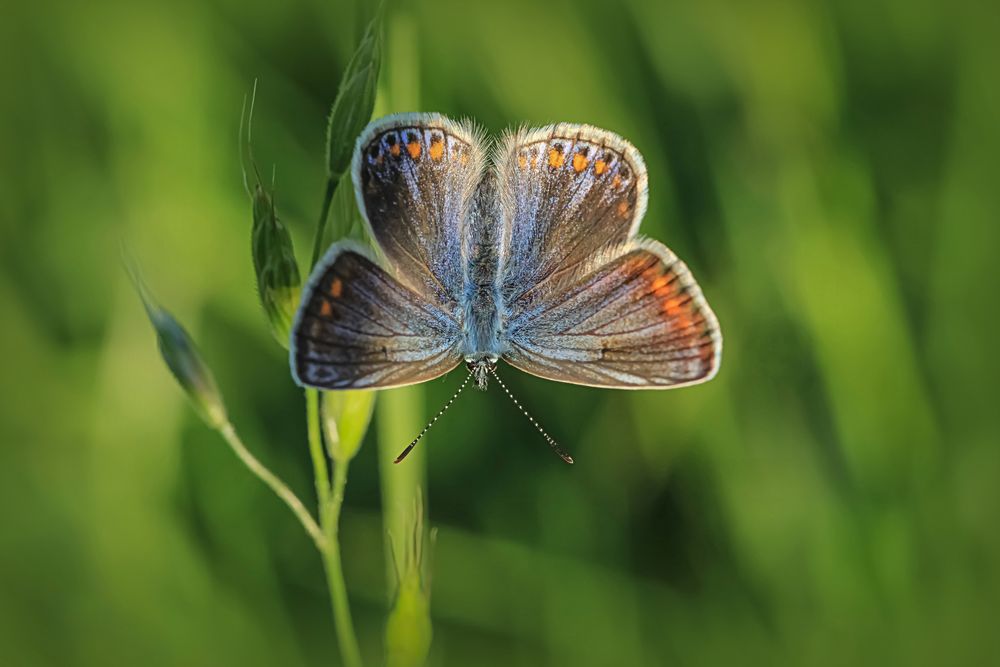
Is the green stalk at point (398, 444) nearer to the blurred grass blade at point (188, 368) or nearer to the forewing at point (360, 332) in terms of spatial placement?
the forewing at point (360, 332)

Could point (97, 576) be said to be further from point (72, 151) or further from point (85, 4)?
point (85, 4)

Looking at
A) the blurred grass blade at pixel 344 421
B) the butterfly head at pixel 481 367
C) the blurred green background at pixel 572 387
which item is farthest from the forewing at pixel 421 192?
Result: the blurred green background at pixel 572 387

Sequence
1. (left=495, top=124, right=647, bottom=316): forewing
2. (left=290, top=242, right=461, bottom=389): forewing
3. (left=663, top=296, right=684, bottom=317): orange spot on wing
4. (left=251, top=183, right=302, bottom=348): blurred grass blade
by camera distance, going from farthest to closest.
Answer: (left=495, top=124, right=647, bottom=316): forewing → (left=663, top=296, right=684, bottom=317): orange spot on wing → (left=251, top=183, right=302, bottom=348): blurred grass blade → (left=290, top=242, right=461, bottom=389): forewing

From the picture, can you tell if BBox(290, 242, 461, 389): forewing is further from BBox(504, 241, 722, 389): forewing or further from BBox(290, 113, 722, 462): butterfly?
BBox(504, 241, 722, 389): forewing

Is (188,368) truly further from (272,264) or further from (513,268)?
(513,268)

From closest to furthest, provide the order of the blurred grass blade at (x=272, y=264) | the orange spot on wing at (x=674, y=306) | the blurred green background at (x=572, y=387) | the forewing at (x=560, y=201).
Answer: the blurred grass blade at (x=272, y=264)
the orange spot on wing at (x=674, y=306)
the forewing at (x=560, y=201)
the blurred green background at (x=572, y=387)

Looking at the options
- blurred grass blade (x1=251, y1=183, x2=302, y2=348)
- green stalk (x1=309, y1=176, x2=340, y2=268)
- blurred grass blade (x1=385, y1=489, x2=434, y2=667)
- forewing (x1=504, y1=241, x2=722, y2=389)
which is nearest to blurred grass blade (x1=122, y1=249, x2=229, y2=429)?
blurred grass blade (x1=251, y1=183, x2=302, y2=348)

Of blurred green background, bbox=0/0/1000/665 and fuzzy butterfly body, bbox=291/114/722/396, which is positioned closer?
fuzzy butterfly body, bbox=291/114/722/396
